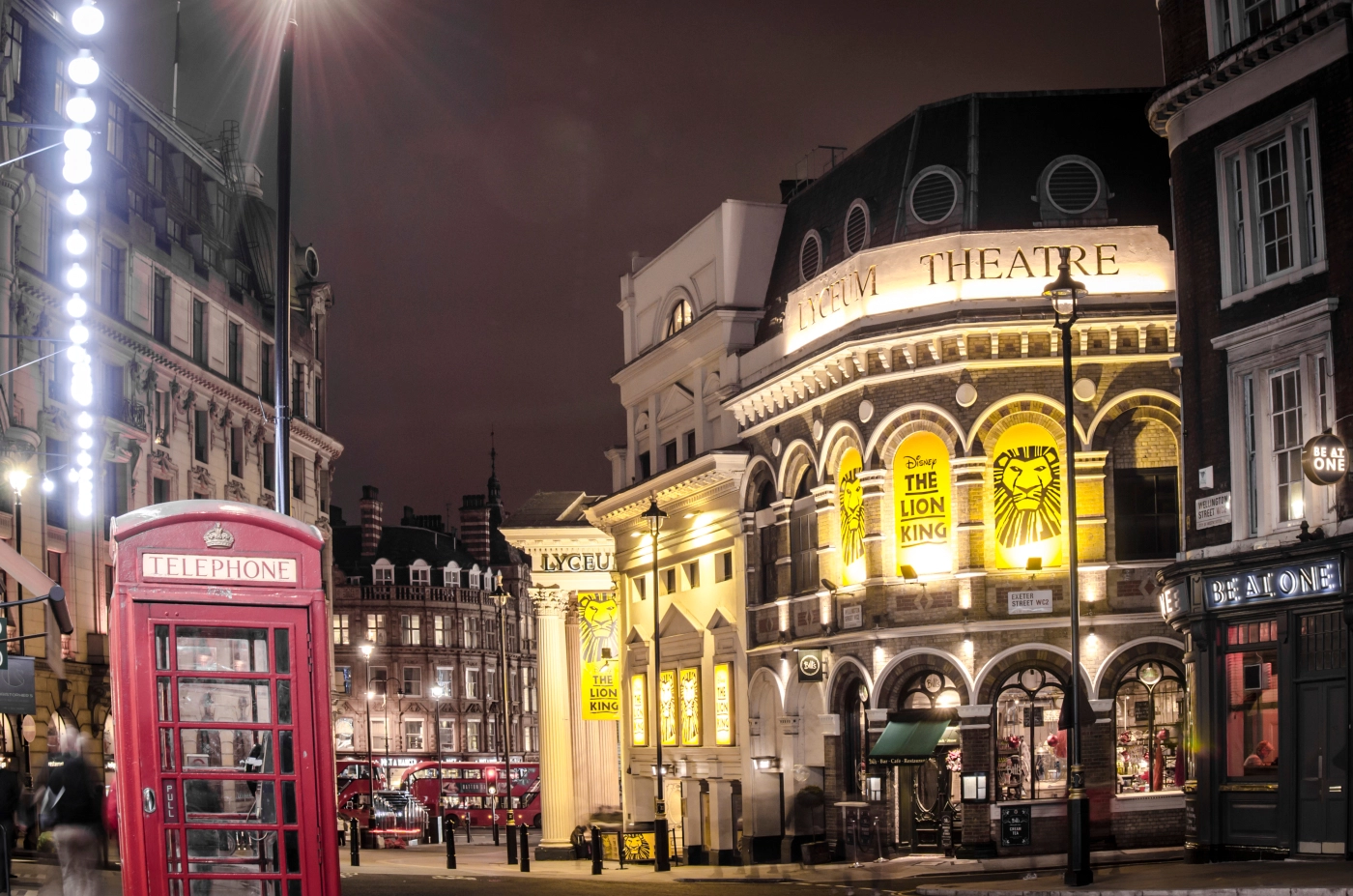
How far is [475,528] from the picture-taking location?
5103 inches

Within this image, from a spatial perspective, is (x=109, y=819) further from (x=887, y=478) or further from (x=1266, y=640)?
(x=887, y=478)

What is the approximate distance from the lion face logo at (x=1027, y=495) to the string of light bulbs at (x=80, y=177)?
57.0 feet

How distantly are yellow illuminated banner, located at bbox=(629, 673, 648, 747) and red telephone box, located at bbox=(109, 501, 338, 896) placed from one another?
36.7 metres

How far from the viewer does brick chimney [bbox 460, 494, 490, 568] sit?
423 ft

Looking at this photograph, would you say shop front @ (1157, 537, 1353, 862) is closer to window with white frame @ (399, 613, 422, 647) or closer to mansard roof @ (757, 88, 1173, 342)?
mansard roof @ (757, 88, 1173, 342)

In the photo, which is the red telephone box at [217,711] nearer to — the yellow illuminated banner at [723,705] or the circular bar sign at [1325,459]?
the circular bar sign at [1325,459]

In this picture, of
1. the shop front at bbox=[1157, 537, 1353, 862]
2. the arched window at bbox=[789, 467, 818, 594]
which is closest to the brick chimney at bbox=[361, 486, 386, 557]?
the arched window at bbox=[789, 467, 818, 594]

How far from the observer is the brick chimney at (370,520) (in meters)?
120

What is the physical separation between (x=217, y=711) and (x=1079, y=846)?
48.6 feet

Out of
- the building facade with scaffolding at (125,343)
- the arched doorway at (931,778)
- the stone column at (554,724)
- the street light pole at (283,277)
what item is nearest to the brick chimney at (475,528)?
the building facade with scaffolding at (125,343)

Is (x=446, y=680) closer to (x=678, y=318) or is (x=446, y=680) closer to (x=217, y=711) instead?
(x=678, y=318)

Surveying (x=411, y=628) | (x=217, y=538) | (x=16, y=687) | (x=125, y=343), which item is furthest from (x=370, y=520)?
(x=217, y=538)

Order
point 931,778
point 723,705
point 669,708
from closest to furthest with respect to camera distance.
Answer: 1. point 931,778
2. point 723,705
3. point 669,708

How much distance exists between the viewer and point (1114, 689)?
36219mm
